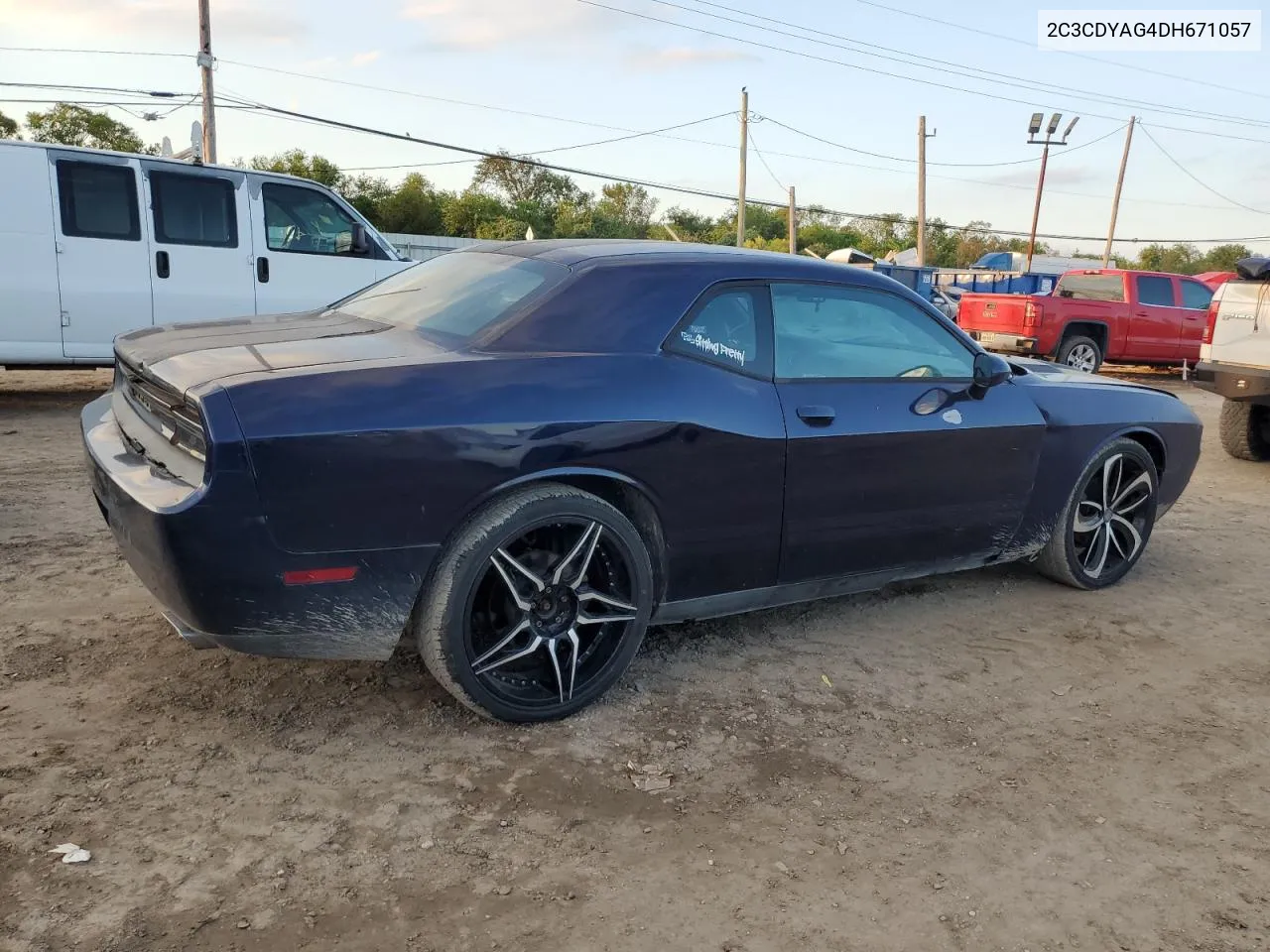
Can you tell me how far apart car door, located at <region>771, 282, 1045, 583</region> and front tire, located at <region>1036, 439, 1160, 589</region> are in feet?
1.69

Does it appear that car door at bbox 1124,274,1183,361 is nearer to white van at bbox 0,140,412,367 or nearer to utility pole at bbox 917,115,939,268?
white van at bbox 0,140,412,367

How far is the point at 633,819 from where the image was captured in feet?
8.76

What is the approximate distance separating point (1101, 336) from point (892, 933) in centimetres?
1471

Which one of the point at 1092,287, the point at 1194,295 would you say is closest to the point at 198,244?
the point at 1092,287

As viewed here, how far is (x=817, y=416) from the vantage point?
11.6 ft

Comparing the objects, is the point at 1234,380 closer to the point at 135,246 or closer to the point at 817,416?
the point at 817,416

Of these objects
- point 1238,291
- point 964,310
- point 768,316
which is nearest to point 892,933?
point 768,316

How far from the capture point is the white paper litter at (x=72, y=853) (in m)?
2.32

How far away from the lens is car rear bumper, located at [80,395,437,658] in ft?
8.36

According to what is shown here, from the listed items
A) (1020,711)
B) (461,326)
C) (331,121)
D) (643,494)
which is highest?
(331,121)

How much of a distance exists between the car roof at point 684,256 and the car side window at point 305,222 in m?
5.75

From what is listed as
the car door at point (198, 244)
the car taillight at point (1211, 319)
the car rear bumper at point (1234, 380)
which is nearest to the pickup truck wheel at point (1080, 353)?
the car taillight at point (1211, 319)

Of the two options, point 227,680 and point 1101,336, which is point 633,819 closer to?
point 227,680

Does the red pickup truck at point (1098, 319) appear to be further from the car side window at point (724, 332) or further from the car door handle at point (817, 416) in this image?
the car side window at point (724, 332)
